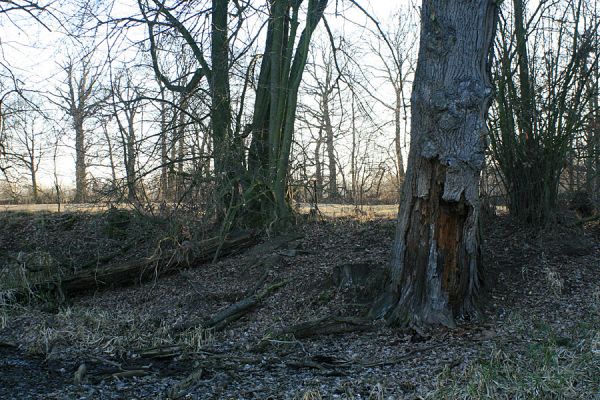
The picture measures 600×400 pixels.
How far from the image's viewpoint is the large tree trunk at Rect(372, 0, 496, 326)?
6680 mm

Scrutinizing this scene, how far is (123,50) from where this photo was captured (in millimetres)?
9688

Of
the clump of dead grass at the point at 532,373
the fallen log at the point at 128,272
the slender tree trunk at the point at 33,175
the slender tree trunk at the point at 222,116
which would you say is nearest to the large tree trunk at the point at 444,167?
the clump of dead grass at the point at 532,373

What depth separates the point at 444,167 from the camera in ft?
22.1

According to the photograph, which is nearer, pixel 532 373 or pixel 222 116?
pixel 532 373

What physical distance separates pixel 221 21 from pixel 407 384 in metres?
7.81

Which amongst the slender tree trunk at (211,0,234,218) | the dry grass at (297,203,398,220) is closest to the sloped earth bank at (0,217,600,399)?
the slender tree trunk at (211,0,234,218)

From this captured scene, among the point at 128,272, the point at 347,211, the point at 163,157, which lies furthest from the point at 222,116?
the point at 347,211

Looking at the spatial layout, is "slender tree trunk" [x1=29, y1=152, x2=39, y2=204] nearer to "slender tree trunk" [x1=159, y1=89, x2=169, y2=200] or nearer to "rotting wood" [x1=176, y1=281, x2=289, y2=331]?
"slender tree trunk" [x1=159, y1=89, x2=169, y2=200]

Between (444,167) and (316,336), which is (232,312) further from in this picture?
(444,167)

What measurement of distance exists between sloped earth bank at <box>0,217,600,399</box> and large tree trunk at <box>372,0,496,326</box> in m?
0.43

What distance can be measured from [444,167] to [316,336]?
2.46 metres

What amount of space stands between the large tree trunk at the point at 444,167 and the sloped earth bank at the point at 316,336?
1.40 feet

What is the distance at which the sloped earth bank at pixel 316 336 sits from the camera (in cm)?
558

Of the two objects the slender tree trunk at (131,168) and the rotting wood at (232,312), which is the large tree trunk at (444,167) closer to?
the rotting wood at (232,312)
